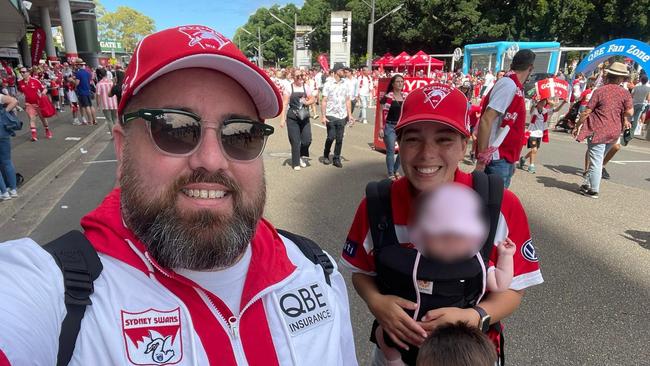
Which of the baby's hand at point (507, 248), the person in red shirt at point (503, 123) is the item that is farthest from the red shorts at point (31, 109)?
the baby's hand at point (507, 248)

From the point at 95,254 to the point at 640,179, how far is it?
9.17 m

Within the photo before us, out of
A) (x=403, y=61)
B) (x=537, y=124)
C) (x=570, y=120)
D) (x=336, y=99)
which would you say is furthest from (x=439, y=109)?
(x=403, y=61)

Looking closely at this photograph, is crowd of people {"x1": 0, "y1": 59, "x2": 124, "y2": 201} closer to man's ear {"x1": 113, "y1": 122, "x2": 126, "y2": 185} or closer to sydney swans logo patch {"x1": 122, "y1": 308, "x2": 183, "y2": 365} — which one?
man's ear {"x1": 113, "y1": 122, "x2": 126, "y2": 185}

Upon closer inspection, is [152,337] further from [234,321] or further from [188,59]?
[188,59]

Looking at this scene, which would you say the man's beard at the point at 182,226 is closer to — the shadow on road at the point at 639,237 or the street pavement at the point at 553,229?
the street pavement at the point at 553,229

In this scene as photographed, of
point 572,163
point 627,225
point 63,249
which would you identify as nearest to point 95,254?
point 63,249

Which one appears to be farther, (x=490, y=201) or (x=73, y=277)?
(x=490, y=201)

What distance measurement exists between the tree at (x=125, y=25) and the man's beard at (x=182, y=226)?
117 m

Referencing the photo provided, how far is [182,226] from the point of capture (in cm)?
106

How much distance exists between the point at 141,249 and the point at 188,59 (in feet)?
1.69

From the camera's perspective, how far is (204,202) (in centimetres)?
108

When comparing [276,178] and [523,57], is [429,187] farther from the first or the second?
[276,178]

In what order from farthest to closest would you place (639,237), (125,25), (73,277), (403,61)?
(125,25) < (403,61) < (639,237) < (73,277)

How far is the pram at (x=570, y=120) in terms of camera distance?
12.4 meters
